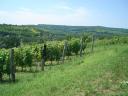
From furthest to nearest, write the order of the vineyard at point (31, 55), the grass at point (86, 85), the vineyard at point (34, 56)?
the vineyard at point (34, 56), the vineyard at point (31, 55), the grass at point (86, 85)

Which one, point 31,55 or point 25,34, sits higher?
point 31,55

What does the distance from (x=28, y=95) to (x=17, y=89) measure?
4.54 ft

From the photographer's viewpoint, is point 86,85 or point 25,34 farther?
point 25,34

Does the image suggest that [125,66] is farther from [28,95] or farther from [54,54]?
[54,54]

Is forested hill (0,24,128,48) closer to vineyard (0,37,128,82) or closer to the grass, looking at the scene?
vineyard (0,37,128,82)

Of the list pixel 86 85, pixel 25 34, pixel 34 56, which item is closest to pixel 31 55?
pixel 34 56

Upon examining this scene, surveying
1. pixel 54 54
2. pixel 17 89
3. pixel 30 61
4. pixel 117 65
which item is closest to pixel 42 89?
pixel 17 89

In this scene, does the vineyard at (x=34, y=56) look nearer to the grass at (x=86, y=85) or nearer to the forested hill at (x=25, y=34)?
the forested hill at (x=25, y=34)

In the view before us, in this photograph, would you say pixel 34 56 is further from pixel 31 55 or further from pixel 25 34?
pixel 25 34

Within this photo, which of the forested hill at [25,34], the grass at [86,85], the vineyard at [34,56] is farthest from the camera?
the forested hill at [25,34]

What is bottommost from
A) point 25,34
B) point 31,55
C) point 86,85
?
point 25,34

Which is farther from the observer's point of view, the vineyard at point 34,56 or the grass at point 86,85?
the vineyard at point 34,56

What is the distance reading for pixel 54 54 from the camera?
32.5 metres

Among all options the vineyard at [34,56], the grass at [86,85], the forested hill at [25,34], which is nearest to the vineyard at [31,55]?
the vineyard at [34,56]
